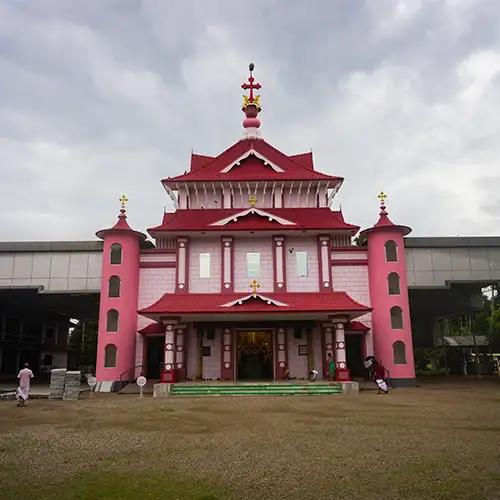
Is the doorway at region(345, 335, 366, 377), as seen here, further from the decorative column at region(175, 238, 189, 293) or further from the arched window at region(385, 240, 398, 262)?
the decorative column at region(175, 238, 189, 293)

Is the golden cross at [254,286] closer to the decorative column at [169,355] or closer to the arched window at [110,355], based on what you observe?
the decorative column at [169,355]

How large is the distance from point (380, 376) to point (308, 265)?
6861 mm

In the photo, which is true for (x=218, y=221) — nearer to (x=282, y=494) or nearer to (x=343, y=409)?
(x=343, y=409)

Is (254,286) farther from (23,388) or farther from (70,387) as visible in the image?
(23,388)

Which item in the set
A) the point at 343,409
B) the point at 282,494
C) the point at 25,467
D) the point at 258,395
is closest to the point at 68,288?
the point at 258,395

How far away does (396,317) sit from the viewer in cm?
2628

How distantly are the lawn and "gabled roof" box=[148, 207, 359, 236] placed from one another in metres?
11.3

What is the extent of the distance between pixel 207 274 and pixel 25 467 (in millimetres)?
18389

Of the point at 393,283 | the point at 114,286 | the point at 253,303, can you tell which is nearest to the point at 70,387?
the point at 114,286

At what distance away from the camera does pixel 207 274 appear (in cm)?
2670

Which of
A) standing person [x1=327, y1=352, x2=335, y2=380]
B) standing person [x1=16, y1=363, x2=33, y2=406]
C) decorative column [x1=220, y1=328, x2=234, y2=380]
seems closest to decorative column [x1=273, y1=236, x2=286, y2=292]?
decorative column [x1=220, y1=328, x2=234, y2=380]

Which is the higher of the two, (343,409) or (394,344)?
(394,344)

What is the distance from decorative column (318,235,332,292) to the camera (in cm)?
2620

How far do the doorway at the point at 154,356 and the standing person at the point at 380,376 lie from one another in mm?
11086
